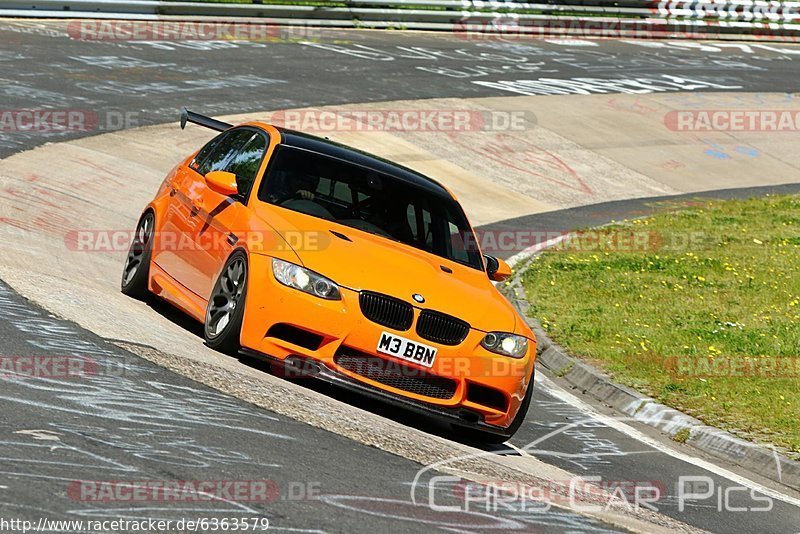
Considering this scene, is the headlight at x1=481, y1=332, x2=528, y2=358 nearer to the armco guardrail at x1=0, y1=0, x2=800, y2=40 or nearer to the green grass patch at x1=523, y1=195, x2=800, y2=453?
the green grass patch at x1=523, y1=195, x2=800, y2=453

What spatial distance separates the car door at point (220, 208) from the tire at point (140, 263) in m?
0.56

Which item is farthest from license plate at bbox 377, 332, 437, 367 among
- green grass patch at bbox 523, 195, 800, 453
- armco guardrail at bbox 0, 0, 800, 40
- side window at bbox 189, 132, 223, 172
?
armco guardrail at bbox 0, 0, 800, 40

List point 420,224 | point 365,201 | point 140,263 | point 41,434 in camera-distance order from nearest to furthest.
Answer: point 41,434
point 365,201
point 420,224
point 140,263

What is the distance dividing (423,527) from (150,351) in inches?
112

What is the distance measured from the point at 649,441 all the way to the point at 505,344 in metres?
2.02

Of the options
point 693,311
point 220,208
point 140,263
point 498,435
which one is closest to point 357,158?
point 220,208

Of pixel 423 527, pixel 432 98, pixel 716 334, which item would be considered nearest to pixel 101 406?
pixel 423 527

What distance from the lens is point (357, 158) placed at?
9.97 metres

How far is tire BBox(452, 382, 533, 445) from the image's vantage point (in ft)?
28.4

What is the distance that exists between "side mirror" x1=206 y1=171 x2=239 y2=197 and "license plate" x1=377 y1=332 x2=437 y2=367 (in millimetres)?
1882

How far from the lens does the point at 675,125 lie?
27844 mm

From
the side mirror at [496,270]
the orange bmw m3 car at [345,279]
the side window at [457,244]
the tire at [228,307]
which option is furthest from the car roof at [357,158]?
the tire at [228,307]

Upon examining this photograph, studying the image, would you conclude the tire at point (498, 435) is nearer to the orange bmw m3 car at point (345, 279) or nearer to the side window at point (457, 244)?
the orange bmw m3 car at point (345, 279)

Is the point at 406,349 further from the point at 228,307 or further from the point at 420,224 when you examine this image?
the point at 420,224
